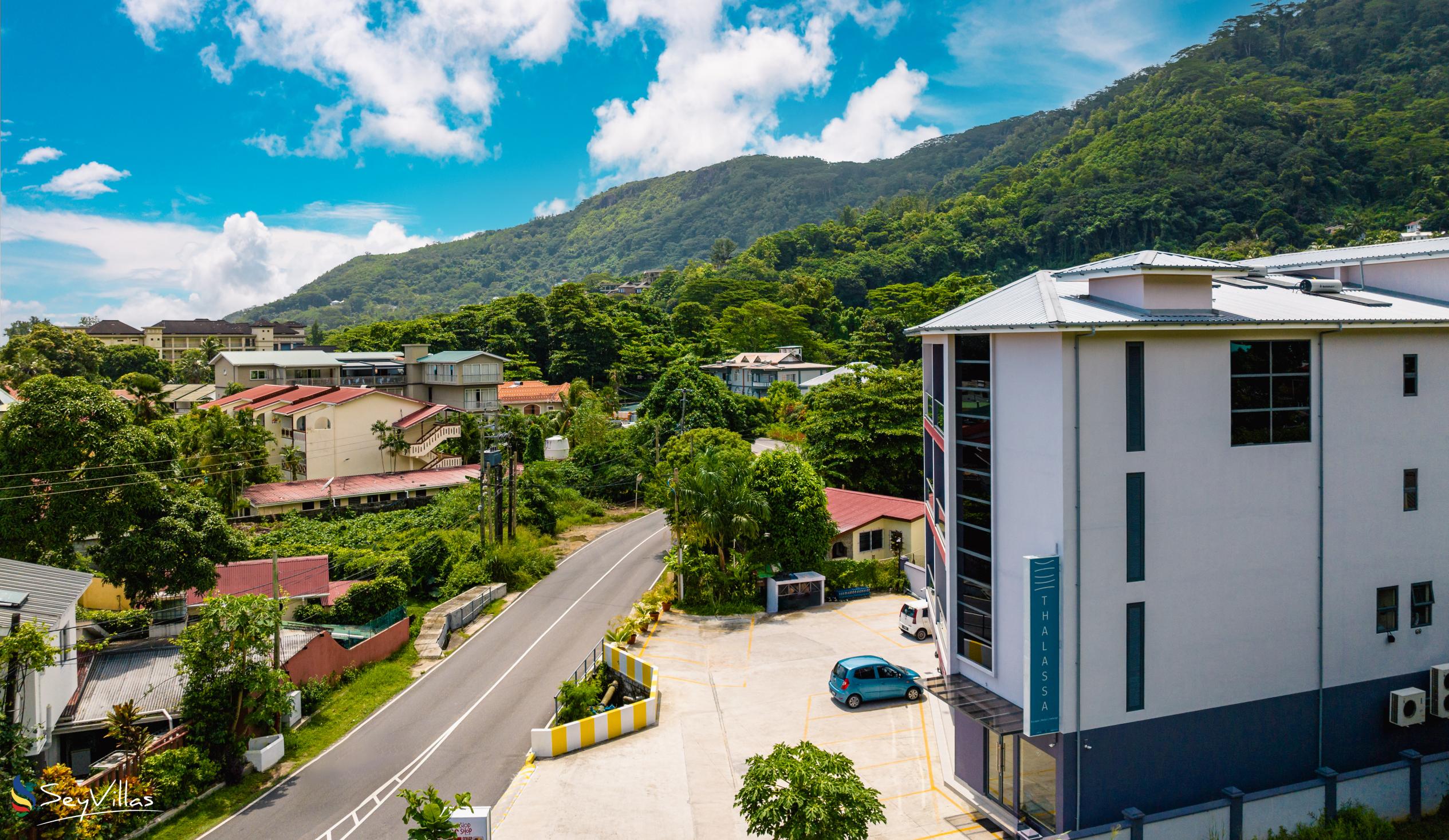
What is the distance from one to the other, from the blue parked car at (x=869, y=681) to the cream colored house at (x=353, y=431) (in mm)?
37278

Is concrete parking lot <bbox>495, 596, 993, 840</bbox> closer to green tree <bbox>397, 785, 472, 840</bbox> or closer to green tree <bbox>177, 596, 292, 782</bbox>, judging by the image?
green tree <bbox>397, 785, 472, 840</bbox>

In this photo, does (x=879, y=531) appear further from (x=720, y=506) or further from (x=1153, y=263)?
(x=1153, y=263)

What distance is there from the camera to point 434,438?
172 ft

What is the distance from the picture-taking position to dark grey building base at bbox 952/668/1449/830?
14281 millimetres

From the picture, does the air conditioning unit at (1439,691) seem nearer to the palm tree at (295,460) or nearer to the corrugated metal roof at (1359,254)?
the corrugated metal roof at (1359,254)

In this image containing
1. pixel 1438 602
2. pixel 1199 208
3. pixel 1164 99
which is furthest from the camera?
pixel 1164 99

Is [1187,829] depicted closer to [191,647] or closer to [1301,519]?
[1301,519]

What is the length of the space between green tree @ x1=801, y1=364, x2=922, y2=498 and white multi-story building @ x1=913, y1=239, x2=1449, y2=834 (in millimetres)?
21680

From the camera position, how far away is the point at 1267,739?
15.8m

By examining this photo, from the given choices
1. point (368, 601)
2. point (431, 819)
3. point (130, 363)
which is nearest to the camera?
point (431, 819)

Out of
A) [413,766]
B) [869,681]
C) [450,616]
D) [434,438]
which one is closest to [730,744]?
[869,681]

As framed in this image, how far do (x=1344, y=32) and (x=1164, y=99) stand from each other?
3710 cm

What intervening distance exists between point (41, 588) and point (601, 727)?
13.6 meters

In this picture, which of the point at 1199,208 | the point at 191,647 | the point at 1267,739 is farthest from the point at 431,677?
the point at 1199,208
